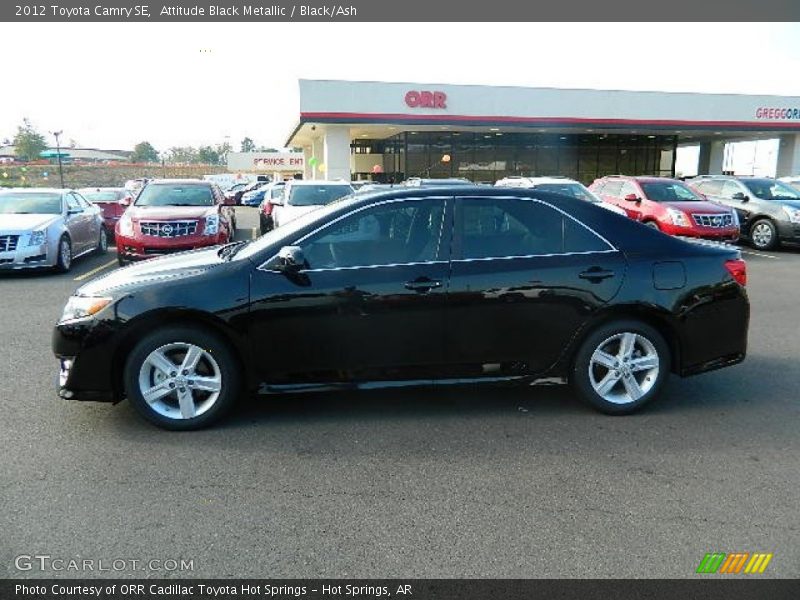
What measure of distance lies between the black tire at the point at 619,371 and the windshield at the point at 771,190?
1217 centimetres

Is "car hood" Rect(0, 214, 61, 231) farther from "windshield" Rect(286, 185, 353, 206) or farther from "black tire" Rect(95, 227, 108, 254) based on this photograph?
"windshield" Rect(286, 185, 353, 206)

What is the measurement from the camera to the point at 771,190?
562 inches

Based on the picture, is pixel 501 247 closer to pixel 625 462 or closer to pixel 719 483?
pixel 625 462

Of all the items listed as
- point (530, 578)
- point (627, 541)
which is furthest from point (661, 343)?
point (530, 578)

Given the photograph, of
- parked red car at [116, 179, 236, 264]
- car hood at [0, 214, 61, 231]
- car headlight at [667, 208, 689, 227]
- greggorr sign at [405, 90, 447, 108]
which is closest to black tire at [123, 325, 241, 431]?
parked red car at [116, 179, 236, 264]

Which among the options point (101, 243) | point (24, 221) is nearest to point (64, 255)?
point (24, 221)

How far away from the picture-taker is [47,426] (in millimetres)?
3965

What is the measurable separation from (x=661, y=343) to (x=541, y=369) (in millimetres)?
921

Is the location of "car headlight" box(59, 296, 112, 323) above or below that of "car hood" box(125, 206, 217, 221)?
below

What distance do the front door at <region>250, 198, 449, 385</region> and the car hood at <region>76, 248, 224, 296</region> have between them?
18.8 inches

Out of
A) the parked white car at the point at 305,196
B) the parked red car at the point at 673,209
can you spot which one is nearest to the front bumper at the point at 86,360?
the parked white car at the point at 305,196

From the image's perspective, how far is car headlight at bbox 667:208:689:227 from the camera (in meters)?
12.0

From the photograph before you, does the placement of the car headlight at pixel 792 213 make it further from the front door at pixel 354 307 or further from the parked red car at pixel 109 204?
the parked red car at pixel 109 204

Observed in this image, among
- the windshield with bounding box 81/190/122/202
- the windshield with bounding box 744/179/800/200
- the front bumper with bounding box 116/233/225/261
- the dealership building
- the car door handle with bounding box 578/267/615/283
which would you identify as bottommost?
the front bumper with bounding box 116/233/225/261
